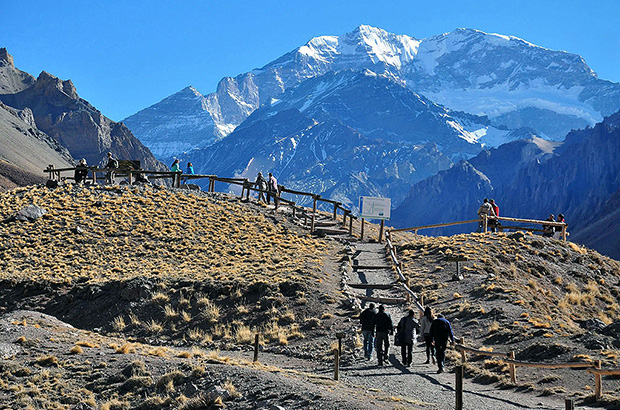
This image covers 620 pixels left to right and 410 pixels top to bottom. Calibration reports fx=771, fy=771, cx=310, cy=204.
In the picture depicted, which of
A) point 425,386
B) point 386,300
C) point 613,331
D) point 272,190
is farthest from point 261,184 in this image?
point 425,386

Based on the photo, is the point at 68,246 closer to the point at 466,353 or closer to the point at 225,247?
the point at 225,247

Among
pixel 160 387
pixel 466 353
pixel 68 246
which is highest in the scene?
pixel 68 246

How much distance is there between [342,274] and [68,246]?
544 inches

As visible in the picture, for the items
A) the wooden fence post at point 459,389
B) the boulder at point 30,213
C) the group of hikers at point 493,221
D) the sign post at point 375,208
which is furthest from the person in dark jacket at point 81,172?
the wooden fence post at point 459,389

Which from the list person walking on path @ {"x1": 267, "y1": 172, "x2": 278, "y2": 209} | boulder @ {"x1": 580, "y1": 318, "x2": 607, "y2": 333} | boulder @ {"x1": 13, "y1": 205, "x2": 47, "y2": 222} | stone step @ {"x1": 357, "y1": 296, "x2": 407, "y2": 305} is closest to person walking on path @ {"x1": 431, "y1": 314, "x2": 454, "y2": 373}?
boulder @ {"x1": 580, "y1": 318, "x2": 607, "y2": 333}

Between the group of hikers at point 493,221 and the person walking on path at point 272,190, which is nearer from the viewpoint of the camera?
the group of hikers at point 493,221

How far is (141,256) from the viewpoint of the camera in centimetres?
3609

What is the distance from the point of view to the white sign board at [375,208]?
38.1 meters

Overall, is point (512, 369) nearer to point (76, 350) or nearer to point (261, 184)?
point (76, 350)

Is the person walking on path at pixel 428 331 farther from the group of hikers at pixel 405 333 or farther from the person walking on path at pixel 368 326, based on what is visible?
the person walking on path at pixel 368 326

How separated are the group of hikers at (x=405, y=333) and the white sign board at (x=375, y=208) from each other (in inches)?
682

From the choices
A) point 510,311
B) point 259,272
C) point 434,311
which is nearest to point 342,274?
point 259,272

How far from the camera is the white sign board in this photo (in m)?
38.1

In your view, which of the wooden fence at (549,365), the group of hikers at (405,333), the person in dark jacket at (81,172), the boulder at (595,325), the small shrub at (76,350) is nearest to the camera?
the wooden fence at (549,365)
